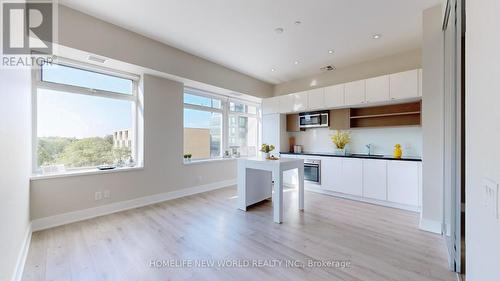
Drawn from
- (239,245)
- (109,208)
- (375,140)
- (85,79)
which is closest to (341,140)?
(375,140)

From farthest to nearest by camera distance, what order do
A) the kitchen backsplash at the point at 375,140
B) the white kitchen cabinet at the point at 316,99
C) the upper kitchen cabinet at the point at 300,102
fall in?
the upper kitchen cabinet at the point at 300,102, the white kitchen cabinet at the point at 316,99, the kitchen backsplash at the point at 375,140

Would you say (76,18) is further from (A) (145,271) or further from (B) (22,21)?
(A) (145,271)

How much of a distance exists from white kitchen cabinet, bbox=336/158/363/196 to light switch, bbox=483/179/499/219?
3.39 metres

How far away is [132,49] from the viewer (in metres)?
3.42

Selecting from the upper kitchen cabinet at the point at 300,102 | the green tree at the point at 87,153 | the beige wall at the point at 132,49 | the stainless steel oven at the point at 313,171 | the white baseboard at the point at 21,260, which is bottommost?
the white baseboard at the point at 21,260

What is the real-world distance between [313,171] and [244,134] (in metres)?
2.46

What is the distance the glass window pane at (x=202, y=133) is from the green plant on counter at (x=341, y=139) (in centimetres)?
292

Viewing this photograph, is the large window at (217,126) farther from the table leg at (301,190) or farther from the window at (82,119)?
the table leg at (301,190)

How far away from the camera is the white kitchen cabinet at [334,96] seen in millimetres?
4465

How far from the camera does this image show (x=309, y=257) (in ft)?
7.00

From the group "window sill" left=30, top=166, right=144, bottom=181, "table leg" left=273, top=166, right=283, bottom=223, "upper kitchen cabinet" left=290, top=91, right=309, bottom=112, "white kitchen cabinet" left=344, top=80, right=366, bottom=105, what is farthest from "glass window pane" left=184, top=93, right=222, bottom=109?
"white kitchen cabinet" left=344, top=80, right=366, bottom=105

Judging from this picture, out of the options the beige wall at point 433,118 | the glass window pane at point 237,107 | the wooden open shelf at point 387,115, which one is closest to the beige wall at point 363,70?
the wooden open shelf at point 387,115

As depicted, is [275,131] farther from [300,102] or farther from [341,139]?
[341,139]

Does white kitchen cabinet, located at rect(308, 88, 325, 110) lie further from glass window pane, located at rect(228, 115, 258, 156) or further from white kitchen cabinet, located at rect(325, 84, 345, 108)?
glass window pane, located at rect(228, 115, 258, 156)
